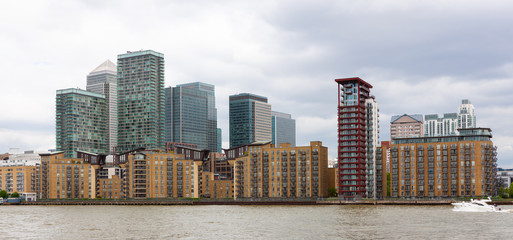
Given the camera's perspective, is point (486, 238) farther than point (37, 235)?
No

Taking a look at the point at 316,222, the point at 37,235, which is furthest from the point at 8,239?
the point at 316,222

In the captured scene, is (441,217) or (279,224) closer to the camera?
(279,224)

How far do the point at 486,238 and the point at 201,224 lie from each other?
218ft

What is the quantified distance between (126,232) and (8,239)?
22.4m

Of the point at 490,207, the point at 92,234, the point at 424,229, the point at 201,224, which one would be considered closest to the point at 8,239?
the point at 92,234

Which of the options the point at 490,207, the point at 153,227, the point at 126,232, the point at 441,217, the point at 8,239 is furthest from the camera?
the point at 490,207

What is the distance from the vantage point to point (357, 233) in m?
120

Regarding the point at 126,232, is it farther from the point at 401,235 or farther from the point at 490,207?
the point at 490,207

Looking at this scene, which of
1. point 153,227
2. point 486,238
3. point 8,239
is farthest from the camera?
point 153,227

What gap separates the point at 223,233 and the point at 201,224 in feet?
81.8

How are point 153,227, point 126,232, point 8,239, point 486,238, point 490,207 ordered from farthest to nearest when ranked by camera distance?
point 490,207 → point 153,227 → point 126,232 → point 8,239 → point 486,238

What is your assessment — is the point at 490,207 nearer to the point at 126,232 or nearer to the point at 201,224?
the point at 201,224

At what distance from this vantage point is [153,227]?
143500 millimetres

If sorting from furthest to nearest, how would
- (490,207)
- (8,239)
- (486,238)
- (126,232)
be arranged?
(490,207) < (126,232) < (8,239) < (486,238)
